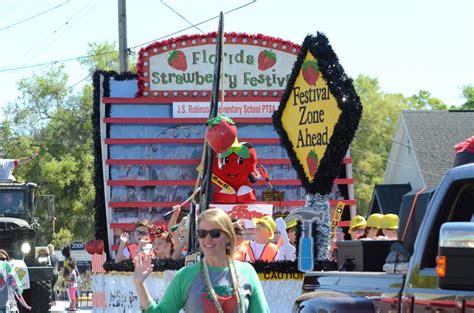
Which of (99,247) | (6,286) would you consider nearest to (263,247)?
(6,286)

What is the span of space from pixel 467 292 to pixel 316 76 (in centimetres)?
930

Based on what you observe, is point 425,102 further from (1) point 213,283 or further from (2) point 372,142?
(1) point 213,283

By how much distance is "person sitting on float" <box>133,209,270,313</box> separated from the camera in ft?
21.3

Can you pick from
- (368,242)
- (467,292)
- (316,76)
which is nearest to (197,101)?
(316,76)

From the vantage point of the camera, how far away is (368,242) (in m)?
7.72

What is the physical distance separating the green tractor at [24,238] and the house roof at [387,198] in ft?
35.7

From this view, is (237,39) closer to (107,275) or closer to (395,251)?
(107,275)

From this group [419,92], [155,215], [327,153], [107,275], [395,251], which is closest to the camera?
[395,251]

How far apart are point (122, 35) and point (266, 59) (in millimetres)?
10863

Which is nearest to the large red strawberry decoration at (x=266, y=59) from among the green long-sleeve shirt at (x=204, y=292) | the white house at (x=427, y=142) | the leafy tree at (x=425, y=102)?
the green long-sleeve shirt at (x=204, y=292)

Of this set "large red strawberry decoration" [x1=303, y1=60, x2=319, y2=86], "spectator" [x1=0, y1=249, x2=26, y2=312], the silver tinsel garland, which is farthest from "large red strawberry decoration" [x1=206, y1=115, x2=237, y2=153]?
"spectator" [x1=0, y1=249, x2=26, y2=312]

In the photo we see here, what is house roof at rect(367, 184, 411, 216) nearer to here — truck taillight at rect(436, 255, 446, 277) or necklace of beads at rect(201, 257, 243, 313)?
necklace of beads at rect(201, 257, 243, 313)

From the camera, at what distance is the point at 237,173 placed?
1897cm

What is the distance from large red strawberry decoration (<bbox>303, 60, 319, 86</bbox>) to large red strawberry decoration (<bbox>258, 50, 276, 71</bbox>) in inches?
242
